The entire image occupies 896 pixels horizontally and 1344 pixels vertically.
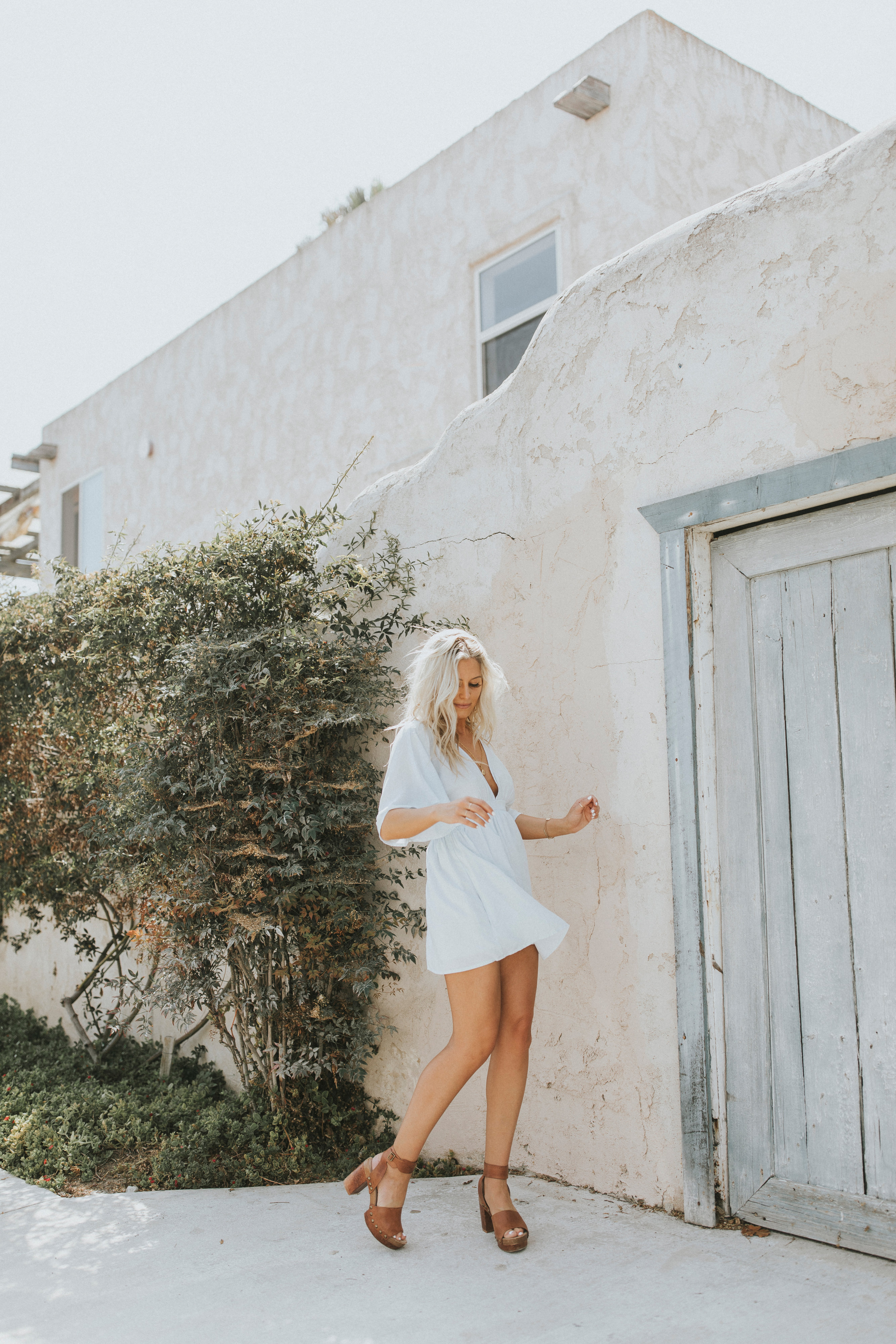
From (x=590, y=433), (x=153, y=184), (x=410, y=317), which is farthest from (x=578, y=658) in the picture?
(x=153, y=184)

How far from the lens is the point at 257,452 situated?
9.30 metres

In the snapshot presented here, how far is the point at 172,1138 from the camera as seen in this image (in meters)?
4.03

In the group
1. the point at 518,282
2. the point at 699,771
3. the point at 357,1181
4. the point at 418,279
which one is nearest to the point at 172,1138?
the point at 357,1181

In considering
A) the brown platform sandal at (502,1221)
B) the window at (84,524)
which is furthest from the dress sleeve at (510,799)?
the window at (84,524)

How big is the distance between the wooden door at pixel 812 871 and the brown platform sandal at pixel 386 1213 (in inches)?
38.9

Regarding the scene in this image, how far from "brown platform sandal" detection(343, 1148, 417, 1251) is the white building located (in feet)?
2.50

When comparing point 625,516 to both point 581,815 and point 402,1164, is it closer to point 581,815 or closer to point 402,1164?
point 581,815

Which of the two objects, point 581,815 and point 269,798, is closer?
point 581,815

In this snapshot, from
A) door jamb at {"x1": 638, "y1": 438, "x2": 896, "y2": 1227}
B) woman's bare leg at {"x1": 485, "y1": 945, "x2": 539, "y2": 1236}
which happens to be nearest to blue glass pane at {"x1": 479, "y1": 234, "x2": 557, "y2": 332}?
door jamb at {"x1": 638, "y1": 438, "x2": 896, "y2": 1227}

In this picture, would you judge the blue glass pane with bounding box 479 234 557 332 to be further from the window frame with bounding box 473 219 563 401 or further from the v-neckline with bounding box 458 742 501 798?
the v-neckline with bounding box 458 742 501 798

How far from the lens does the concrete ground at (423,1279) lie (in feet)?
8.07

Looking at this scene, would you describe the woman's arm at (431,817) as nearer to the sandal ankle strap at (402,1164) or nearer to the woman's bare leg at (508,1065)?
the woman's bare leg at (508,1065)

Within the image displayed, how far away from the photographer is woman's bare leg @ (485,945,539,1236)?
3006 mm

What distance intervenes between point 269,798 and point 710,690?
1.74 m
